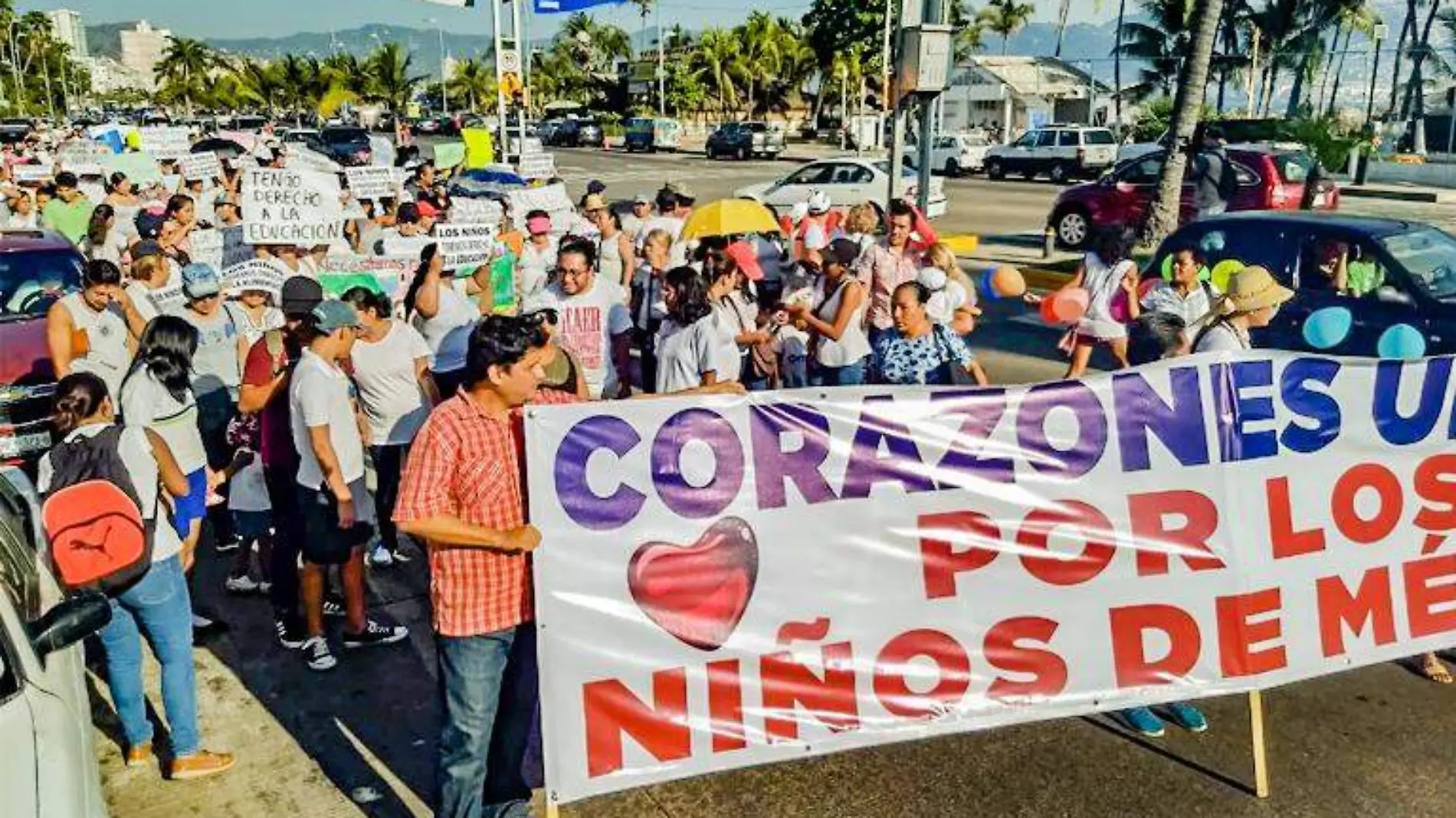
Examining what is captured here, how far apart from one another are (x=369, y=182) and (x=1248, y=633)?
11286 millimetres

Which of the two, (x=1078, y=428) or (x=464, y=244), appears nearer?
(x=1078, y=428)

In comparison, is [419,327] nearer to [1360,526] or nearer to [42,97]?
[1360,526]

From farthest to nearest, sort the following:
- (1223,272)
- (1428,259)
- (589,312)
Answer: (1223,272), (1428,259), (589,312)

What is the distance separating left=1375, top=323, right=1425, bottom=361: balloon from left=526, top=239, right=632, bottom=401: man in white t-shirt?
5.11 metres

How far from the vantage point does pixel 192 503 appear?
16.9 ft

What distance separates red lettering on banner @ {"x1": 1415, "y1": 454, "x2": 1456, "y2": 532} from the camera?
4.48 metres

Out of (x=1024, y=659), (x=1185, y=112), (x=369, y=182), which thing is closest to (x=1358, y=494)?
(x=1024, y=659)

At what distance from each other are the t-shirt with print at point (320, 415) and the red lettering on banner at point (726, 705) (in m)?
2.16

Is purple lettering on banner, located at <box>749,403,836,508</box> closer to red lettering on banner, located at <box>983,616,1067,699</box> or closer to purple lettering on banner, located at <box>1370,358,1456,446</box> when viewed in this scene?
red lettering on banner, located at <box>983,616,1067,699</box>

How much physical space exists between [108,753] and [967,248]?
52.7 ft

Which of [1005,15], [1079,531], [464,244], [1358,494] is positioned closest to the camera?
[1079,531]

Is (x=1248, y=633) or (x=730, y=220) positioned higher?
(x=730, y=220)

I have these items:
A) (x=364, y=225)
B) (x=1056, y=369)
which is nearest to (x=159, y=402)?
(x=364, y=225)

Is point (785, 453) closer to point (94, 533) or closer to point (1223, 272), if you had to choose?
point (94, 533)
